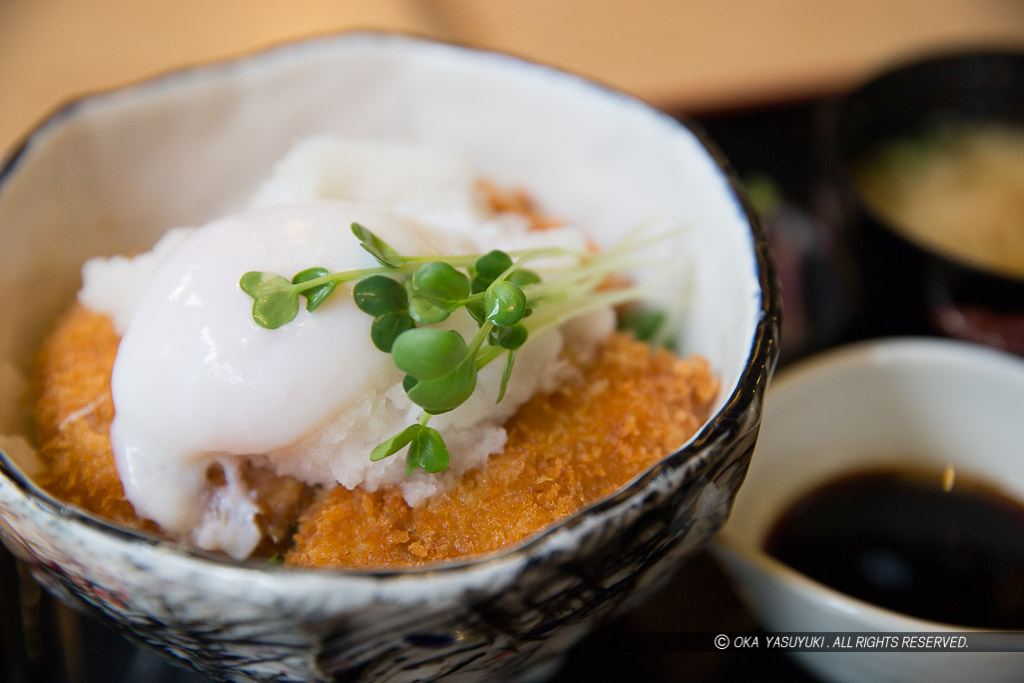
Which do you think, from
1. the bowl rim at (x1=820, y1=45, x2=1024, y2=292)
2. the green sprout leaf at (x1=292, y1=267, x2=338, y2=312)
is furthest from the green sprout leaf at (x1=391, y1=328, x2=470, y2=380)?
the bowl rim at (x1=820, y1=45, x2=1024, y2=292)

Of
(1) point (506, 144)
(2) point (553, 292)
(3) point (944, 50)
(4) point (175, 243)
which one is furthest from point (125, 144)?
(3) point (944, 50)

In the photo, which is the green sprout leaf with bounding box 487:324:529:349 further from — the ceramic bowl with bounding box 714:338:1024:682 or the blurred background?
the blurred background

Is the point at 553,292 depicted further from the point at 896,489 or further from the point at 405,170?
the point at 896,489

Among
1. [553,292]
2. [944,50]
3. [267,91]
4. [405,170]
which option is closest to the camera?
[553,292]

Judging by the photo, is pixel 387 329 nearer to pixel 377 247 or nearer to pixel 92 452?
pixel 377 247

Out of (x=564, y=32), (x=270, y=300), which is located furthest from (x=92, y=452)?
(x=564, y=32)

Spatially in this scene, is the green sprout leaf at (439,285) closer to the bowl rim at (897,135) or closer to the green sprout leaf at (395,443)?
the green sprout leaf at (395,443)
